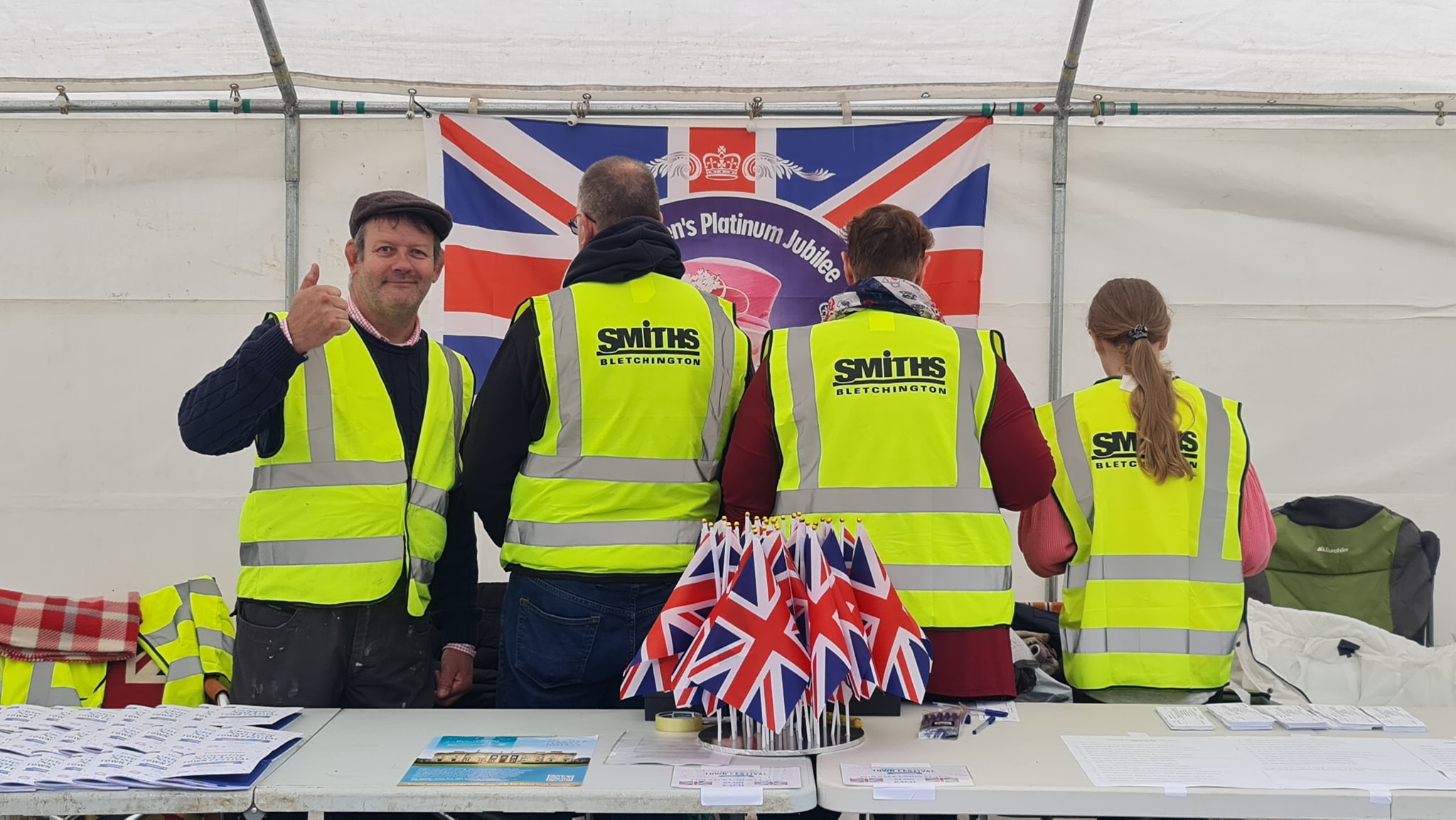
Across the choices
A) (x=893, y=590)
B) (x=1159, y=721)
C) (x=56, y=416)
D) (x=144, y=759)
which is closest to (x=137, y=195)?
(x=56, y=416)

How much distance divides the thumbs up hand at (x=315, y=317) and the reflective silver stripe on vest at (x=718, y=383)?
71cm

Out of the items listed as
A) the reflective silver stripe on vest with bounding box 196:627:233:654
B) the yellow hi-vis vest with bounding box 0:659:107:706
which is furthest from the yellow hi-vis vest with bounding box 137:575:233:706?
the yellow hi-vis vest with bounding box 0:659:107:706

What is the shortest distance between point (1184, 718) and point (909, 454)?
676mm

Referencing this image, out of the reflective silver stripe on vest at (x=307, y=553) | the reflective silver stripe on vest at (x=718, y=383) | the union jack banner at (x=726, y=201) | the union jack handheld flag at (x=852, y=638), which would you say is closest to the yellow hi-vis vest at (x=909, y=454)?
the reflective silver stripe on vest at (x=718, y=383)

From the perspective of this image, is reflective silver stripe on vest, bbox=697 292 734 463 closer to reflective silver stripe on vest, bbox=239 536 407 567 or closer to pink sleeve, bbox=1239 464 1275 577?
reflective silver stripe on vest, bbox=239 536 407 567

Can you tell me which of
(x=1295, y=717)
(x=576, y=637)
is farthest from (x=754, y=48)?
(x=1295, y=717)

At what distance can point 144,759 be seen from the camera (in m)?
1.76

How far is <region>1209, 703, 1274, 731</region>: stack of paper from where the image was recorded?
199 cm

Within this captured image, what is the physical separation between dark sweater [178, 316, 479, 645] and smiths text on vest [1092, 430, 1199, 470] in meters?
1.33

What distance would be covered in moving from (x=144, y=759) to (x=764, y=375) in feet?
4.07

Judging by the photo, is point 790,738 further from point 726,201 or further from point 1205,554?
point 726,201

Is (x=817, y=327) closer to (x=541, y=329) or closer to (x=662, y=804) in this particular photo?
(x=541, y=329)

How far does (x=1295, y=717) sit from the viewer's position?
2.03 metres

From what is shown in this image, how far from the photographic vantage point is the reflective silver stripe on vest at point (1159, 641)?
7.90 feet
